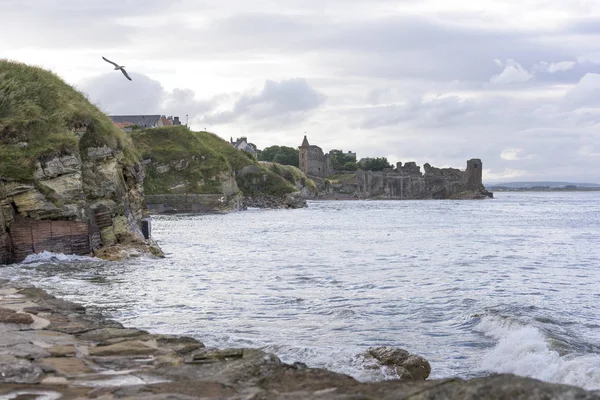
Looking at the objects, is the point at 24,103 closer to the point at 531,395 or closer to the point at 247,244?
the point at 247,244

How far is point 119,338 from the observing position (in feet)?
33.0

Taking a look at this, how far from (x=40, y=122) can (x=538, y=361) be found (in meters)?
21.6

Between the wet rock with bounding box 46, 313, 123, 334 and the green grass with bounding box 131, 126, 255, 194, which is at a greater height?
the green grass with bounding box 131, 126, 255, 194

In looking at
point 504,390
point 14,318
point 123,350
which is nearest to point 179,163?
point 14,318

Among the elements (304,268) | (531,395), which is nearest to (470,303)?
(304,268)

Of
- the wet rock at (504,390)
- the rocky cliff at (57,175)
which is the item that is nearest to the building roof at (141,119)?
the rocky cliff at (57,175)

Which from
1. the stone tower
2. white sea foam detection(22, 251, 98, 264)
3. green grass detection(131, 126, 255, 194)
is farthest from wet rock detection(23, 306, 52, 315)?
the stone tower

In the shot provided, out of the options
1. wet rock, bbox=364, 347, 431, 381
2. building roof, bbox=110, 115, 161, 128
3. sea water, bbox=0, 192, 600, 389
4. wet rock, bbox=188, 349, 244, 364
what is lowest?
sea water, bbox=0, 192, 600, 389

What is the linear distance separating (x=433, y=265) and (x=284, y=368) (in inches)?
801

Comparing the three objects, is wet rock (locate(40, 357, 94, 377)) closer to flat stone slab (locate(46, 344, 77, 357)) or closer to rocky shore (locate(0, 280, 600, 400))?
rocky shore (locate(0, 280, 600, 400))

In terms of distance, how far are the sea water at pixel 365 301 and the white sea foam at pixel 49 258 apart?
0.21ft

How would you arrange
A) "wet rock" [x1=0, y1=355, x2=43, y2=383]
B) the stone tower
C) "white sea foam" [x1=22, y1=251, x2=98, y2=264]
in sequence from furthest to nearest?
the stone tower, "white sea foam" [x1=22, y1=251, x2=98, y2=264], "wet rock" [x1=0, y1=355, x2=43, y2=383]

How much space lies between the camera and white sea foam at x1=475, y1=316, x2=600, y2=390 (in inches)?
416

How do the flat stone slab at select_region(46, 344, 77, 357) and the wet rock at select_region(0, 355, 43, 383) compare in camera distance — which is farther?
the flat stone slab at select_region(46, 344, 77, 357)
